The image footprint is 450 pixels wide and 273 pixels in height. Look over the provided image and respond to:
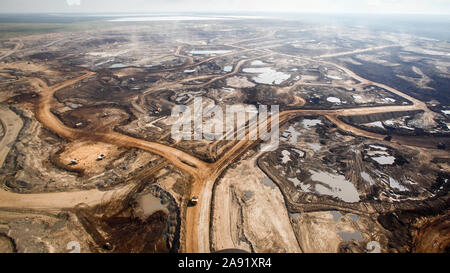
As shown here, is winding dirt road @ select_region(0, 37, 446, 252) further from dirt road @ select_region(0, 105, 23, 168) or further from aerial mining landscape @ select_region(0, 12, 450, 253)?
dirt road @ select_region(0, 105, 23, 168)

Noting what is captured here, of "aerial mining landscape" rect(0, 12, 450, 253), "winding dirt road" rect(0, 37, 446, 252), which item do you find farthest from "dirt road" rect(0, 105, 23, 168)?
"winding dirt road" rect(0, 37, 446, 252)

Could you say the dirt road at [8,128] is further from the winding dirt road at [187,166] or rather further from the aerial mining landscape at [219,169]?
the winding dirt road at [187,166]

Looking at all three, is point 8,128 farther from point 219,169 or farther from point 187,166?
point 219,169

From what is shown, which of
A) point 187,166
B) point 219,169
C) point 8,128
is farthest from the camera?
point 8,128

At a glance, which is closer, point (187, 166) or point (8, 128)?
point (187, 166)

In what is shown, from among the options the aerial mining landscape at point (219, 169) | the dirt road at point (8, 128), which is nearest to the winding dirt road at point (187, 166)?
the aerial mining landscape at point (219, 169)

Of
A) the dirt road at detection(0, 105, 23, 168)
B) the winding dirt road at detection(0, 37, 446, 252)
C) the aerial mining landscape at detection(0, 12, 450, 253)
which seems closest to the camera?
the aerial mining landscape at detection(0, 12, 450, 253)

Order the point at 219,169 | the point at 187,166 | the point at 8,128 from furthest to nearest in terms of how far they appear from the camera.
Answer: the point at 8,128, the point at 187,166, the point at 219,169

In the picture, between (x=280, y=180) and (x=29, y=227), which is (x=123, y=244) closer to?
(x=29, y=227)

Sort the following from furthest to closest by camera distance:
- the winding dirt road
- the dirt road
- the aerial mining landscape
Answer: the dirt road
the winding dirt road
the aerial mining landscape

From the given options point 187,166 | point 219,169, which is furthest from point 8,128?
point 219,169
